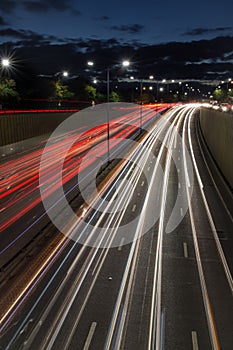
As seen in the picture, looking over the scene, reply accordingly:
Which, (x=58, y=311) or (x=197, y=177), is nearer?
(x=58, y=311)

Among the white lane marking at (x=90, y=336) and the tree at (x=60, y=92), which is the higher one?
the tree at (x=60, y=92)

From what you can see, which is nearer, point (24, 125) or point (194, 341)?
point (194, 341)

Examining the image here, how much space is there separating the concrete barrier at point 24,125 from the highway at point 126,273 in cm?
1923

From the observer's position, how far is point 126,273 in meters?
21.0

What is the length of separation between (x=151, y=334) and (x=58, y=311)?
13.5 feet

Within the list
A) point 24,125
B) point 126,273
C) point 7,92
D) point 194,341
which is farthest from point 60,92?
point 194,341

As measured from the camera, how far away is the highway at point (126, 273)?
1552cm

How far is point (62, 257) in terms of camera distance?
75.1ft

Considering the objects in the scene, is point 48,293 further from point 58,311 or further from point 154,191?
point 154,191

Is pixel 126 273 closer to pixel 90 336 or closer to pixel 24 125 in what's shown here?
pixel 90 336

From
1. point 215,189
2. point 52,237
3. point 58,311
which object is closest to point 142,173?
point 215,189

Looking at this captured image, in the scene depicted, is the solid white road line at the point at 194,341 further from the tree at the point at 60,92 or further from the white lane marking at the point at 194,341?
the tree at the point at 60,92

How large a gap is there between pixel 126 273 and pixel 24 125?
168 feet

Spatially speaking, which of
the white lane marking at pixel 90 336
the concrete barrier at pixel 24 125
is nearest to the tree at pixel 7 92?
the concrete barrier at pixel 24 125
